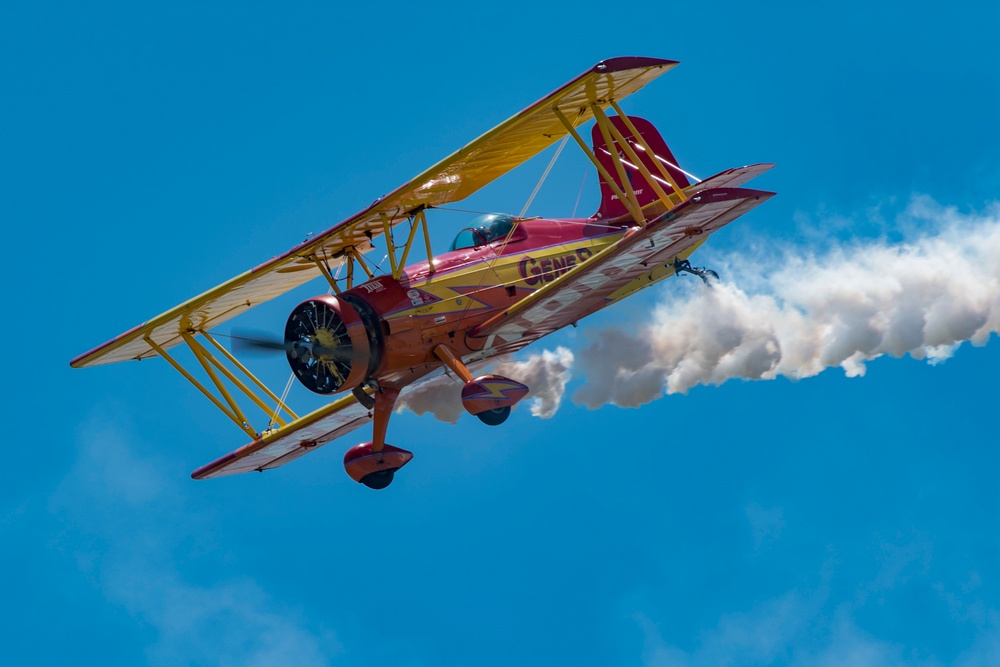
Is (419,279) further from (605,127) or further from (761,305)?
(761,305)

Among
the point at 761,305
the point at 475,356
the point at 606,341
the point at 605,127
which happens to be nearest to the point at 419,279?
the point at 475,356

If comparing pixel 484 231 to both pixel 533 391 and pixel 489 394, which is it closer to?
pixel 489 394

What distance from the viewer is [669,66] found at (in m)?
21.9

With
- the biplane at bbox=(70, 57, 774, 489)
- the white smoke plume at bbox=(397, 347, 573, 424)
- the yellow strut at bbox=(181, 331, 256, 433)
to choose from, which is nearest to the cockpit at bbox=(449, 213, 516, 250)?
the biplane at bbox=(70, 57, 774, 489)

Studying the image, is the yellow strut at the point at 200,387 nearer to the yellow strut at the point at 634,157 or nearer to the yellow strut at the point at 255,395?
the yellow strut at the point at 255,395

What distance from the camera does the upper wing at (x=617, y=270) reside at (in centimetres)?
2125

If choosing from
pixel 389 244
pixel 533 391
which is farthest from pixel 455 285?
pixel 533 391

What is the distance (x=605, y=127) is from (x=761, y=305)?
23.7ft

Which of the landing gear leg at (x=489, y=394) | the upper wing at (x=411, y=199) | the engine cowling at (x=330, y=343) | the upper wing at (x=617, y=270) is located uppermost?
the upper wing at (x=411, y=199)

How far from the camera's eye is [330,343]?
73.8 ft

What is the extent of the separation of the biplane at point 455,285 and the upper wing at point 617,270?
0.03 meters

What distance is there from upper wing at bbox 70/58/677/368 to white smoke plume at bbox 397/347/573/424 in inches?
120

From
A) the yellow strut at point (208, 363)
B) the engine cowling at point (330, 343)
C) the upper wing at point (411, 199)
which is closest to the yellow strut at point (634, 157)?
the upper wing at point (411, 199)

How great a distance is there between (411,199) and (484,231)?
5.47ft
